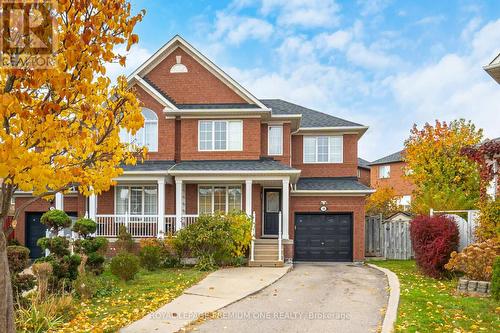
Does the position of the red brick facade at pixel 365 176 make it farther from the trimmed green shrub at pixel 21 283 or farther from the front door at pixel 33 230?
the trimmed green shrub at pixel 21 283

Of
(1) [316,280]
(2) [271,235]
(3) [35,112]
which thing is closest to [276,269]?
(1) [316,280]

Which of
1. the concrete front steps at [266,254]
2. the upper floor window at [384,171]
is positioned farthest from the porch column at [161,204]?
the upper floor window at [384,171]

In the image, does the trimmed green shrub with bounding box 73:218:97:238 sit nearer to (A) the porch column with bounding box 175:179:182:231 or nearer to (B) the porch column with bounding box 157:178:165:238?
(B) the porch column with bounding box 157:178:165:238

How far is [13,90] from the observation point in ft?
16.8

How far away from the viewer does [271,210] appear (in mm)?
22359

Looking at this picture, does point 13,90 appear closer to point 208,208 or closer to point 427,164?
point 208,208

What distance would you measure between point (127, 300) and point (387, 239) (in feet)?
49.3

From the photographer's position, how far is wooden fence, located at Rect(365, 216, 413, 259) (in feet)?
72.9

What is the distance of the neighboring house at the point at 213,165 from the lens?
20.9 m

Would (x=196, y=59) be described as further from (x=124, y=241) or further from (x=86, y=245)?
(x=86, y=245)

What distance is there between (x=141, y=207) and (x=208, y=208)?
Result: 3064mm

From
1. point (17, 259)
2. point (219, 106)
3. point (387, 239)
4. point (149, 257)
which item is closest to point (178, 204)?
point (149, 257)

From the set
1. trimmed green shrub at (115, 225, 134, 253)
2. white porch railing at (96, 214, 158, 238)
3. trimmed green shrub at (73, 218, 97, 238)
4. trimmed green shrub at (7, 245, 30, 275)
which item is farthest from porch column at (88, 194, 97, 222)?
trimmed green shrub at (7, 245, 30, 275)

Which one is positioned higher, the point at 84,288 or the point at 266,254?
the point at 84,288
